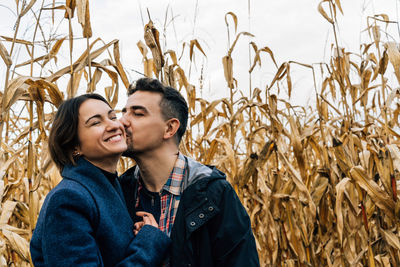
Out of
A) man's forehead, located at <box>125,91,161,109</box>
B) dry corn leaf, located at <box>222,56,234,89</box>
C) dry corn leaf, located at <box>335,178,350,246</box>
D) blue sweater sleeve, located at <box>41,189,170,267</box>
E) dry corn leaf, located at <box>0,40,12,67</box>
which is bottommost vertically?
dry corn leaf, located at <box>335,178,350,246</box>

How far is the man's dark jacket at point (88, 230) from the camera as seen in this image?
4.67 feet

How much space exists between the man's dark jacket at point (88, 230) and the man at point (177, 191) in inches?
6.4

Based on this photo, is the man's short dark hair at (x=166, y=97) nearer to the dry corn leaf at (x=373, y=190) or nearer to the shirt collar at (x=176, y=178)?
the shirt collar at (x=176, y=178)

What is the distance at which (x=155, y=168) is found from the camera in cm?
213

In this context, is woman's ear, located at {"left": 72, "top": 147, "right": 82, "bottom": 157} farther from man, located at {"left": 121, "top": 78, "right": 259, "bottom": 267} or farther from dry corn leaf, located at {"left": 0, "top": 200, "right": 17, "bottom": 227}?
dry corn leaf, located at {"left": 0, "top": 200, "right": 17, "bottom": 227}

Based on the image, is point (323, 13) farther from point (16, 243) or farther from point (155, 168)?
point (16, 243)

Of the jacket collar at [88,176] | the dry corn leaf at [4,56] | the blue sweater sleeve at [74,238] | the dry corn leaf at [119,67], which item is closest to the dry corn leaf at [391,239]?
the blue sweater sleeve at [74,238]

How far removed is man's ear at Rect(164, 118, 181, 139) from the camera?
7.31 feet

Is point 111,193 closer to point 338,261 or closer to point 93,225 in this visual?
point 93,225

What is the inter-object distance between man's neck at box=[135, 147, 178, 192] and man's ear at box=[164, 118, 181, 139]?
11 centimetres

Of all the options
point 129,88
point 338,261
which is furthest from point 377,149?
point 129,88

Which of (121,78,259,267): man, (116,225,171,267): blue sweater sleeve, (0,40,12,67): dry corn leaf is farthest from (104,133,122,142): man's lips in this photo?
(0,40,12,67): dry corn leaf

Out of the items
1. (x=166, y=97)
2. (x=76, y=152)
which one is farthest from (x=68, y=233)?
(x=166, y=97)

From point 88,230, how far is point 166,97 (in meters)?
1.03
